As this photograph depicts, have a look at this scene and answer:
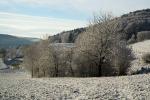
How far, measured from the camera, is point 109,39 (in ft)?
168

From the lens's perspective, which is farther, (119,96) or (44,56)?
(44,56)

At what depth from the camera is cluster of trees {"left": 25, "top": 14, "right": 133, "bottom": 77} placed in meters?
51.4

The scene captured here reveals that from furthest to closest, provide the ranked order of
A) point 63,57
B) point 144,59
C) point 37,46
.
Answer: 1. point 144,59
2. point 37,46
3. point 63,57

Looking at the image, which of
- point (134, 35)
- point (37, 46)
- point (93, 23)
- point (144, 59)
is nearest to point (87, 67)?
point (93, 23)

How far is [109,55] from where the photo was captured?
51531 millimetres

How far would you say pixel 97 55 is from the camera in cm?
5178

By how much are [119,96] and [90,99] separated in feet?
6.72

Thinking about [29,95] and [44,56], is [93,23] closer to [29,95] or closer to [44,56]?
[44,56]

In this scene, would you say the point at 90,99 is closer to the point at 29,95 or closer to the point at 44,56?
the point at 29,95

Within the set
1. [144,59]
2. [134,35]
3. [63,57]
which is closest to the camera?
[63,57]

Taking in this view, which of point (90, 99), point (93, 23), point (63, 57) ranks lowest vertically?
point (90, 99)

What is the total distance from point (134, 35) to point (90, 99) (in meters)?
149

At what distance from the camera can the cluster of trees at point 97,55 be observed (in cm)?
5138

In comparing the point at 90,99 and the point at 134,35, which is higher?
the point at 134,35
